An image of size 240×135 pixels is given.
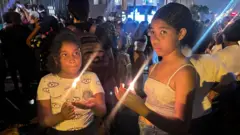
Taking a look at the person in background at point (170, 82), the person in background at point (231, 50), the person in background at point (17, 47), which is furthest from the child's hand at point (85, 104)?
the person in background at point (17, 47)

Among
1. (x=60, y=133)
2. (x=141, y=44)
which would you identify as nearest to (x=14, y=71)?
(x=141, y=44)

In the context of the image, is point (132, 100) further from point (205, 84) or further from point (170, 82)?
point (205, 84)

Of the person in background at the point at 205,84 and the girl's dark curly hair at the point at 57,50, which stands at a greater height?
the girl's dark curly hair at the point at 57,50

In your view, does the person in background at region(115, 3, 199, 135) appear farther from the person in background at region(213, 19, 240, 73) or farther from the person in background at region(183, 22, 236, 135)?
the person in background at region(213, 19, 240, 73)

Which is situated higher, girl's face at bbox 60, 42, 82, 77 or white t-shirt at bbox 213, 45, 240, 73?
girl's face at bbox 60, 42, 82, 77

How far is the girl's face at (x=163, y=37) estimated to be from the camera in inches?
64.4

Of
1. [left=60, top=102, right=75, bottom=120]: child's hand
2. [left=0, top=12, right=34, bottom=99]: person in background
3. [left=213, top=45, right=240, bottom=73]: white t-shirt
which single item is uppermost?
[left=213, top=45, right=240, bottom=73]: white t-shirt

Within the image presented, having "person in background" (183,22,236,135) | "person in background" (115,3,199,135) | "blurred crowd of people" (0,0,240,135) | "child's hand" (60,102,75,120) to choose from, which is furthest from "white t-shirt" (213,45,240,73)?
"child's hand" (60,102,75,120)

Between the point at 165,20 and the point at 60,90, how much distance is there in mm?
1017

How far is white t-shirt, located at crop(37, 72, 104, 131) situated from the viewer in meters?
2.09

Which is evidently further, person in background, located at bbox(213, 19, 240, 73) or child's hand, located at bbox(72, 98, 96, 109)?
person in background, located at bbox(213, 19, 240, 73)

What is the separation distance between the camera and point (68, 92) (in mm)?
2117

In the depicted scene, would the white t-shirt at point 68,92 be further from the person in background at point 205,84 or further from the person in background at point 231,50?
the person in background at point 231,50

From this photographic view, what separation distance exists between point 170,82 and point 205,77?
2.94 ft
